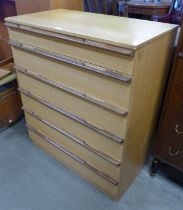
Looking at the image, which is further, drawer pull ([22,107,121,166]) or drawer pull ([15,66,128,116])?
drawer pull ([22,107,121,166])

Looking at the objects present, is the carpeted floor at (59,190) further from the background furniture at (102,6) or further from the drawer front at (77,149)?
the background furniture at (102,6)

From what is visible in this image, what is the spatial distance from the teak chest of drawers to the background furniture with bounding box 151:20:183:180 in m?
0.07

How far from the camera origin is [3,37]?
1.98 meters

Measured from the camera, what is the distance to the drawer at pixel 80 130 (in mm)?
1053

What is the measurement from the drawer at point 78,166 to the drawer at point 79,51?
0.66 m

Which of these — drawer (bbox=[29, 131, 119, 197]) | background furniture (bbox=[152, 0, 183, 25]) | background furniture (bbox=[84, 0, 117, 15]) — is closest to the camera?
drawer (bbox=[29, 131, 119, 197])

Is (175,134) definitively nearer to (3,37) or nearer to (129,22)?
A: (129,22)

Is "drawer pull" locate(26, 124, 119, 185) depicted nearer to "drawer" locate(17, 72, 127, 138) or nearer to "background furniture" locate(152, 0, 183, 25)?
"drawer" locate(17, 72, 127, 138)

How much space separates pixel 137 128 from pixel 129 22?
0.51m

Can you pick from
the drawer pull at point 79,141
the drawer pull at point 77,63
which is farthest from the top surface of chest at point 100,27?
the drawer pull at point 79,141

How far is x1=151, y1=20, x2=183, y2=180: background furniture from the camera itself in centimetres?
99

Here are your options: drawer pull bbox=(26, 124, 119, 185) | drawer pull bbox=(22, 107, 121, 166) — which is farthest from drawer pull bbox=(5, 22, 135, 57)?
drawer pull bbox=(26, 124, 119, 185)

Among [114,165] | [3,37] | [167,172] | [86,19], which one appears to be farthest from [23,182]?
[3,37]

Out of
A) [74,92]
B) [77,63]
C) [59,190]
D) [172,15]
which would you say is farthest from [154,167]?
[172,15]
